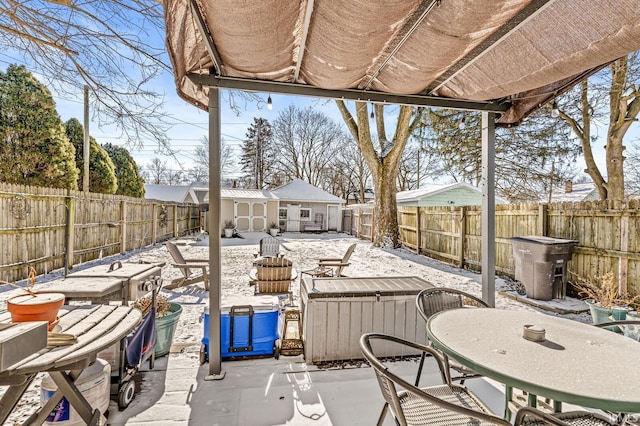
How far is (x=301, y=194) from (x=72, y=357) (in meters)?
18.6

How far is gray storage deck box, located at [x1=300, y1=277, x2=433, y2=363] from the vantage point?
2975mm

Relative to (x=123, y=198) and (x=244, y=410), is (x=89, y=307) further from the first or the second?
(x=123, y=198)

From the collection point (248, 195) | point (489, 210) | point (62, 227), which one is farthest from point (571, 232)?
point (248, 195)

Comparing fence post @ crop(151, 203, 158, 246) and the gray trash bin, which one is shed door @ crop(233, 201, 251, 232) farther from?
the gray trash bin

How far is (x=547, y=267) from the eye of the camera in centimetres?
512

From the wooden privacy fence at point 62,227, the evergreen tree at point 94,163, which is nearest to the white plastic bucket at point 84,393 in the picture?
the wooden privacy fence at point 62,227

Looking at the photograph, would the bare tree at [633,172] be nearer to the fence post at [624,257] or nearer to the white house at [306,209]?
the fence post at [624,257]

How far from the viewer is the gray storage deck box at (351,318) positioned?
9.76 ft

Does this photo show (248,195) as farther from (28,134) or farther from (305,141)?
(305,141)

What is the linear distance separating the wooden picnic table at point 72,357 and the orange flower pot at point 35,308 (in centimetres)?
12

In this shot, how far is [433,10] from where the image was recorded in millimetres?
1821

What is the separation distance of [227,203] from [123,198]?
25.8 feet

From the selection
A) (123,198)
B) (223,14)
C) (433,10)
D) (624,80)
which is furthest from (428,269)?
(123,198)

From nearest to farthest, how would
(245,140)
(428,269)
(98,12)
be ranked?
(98,12), (428,269), (245,140)
